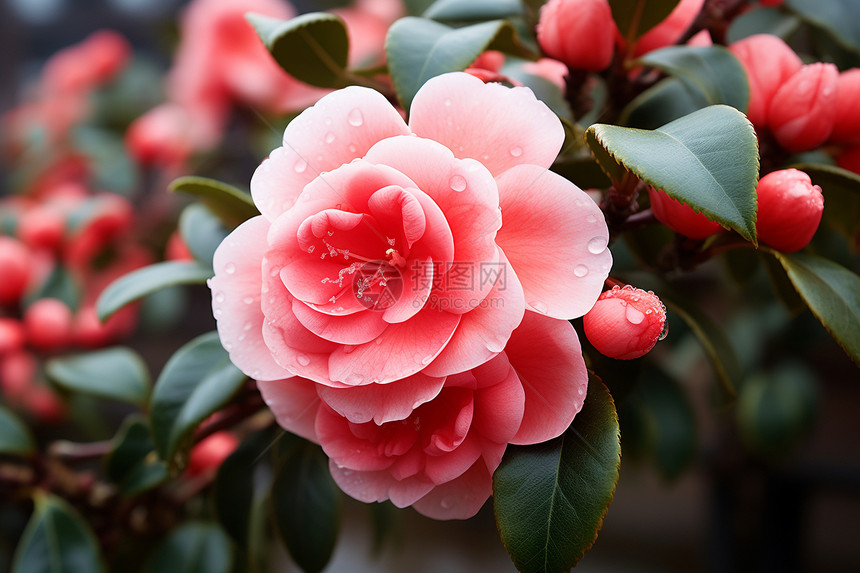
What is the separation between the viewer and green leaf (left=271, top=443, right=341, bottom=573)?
57 centimetres

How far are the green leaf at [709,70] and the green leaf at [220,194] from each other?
1.07 ft

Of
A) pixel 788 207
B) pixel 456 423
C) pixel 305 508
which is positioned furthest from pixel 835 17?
pixel 305 508

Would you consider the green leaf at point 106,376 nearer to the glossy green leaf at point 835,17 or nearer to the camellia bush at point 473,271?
the camellia bush at point 473,271

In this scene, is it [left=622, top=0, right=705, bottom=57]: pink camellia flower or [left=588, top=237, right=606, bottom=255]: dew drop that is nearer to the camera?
[left=588, top=237, right=606, bottom=255]: dew drop

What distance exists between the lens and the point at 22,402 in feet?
3.25

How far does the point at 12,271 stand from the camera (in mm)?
874

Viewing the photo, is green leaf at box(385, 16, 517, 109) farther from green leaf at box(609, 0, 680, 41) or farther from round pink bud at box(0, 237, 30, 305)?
round pink bud at box(0, 237, 30, 305)

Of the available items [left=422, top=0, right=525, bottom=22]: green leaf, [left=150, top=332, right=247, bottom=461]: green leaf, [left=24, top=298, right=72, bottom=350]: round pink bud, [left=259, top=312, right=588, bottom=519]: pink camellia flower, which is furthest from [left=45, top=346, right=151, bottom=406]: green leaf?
[left=422, top=0, right=525, bottom=22]: green leaf


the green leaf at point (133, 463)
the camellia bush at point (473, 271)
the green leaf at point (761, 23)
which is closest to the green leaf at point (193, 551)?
the camellia bush at point (473, 271)

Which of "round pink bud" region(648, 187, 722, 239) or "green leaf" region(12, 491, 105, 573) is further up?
"round pink bud" region(648, 187, 722, 239)

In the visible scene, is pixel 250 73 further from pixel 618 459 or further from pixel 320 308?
pixel 618 459

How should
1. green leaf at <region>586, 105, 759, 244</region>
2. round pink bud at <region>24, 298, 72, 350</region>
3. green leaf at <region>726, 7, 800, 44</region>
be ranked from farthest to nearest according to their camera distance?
1. round pink bud at <region>24, 298, 72, 350</region>
2. green leaf at <region>726, 7, 800, 44</region>
3. green leaf at <region>586, 105, 759, 244</region>

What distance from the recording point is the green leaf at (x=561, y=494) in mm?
353

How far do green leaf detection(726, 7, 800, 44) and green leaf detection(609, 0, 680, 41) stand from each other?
0.21 metres
